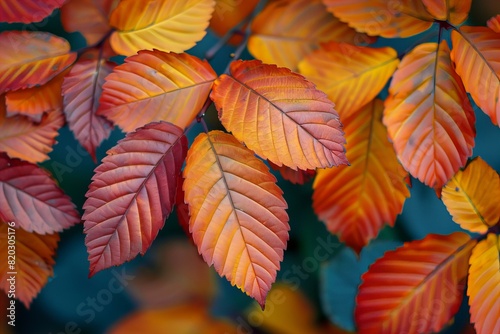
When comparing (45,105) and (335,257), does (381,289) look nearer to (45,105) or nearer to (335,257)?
(335,257)

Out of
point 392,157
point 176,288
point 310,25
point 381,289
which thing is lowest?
point 176,288

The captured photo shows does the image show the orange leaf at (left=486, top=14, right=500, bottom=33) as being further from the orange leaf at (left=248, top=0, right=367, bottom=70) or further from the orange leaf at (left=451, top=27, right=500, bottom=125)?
the orange leaf at (left=248, top=0, right=367, bottom=70)

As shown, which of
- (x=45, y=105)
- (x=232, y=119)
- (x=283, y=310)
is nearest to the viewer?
(x=232, y=119)

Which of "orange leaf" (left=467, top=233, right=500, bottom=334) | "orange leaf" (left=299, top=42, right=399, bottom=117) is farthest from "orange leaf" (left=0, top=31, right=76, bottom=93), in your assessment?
"orange leaf" (left=467, top=233, right=500, bottom=334)

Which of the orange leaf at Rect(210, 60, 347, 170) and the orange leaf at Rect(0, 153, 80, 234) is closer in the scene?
the orange leaf at Rect(210, 60, 347, 170)

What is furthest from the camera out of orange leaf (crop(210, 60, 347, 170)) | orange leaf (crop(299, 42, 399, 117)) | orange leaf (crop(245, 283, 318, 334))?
orange leaf (crop(245, 283, 318, 334))

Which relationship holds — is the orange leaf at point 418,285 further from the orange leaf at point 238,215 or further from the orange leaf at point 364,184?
the orange leaf at point 238,215

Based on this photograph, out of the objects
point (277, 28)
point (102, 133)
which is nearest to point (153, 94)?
point (102, 133)
